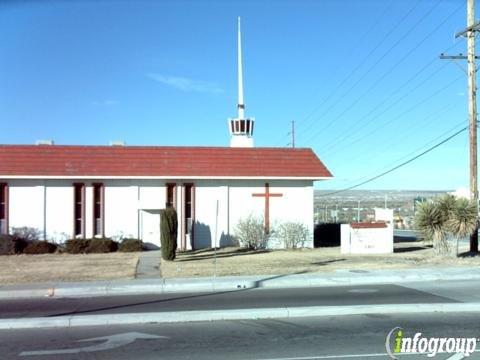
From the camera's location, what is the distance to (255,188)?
30.4 meters

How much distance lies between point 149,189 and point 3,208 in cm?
699

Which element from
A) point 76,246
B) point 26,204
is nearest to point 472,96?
point 76,246

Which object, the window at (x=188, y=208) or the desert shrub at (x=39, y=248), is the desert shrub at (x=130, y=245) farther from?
the desert shrub at (x=39, y=248)

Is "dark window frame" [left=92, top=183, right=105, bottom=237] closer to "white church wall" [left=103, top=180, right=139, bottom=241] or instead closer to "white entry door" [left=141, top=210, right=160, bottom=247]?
"white church wall" [left=103, top=180, right=139, bottom=241]

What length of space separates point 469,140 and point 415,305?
1480cm

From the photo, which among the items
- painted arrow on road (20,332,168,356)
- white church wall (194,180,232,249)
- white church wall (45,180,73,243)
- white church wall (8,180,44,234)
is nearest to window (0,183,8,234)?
white church wall (8,180,44,234)

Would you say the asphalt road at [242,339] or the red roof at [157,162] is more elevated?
the red roof at [157,162]

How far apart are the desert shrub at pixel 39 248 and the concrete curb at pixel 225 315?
1703cm

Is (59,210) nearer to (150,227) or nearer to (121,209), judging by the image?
(121,209)

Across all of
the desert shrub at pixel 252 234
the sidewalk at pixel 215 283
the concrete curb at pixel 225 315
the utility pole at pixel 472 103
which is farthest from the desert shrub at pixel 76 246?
the utility pole at pixel 472 103

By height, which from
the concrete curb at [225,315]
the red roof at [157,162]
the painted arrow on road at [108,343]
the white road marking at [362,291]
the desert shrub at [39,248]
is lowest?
the white road marking at [362,291]

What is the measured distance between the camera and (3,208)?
28250mm

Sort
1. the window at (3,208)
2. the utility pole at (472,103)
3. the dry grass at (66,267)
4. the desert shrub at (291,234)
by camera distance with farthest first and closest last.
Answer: the desert shrub at (291,234) → the window at (3,208) → the utility pole at (472,103) → the dry grass at (66,267)

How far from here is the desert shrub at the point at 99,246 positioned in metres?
27.1
